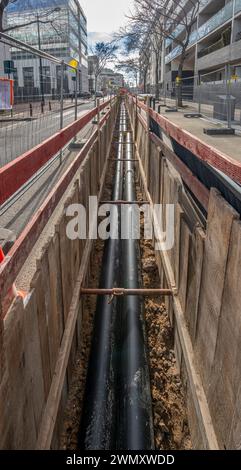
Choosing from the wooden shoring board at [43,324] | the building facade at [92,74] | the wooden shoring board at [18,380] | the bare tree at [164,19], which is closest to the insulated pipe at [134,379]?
the wooden shoring board at [43,324]

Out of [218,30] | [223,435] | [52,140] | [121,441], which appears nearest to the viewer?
[223,435]

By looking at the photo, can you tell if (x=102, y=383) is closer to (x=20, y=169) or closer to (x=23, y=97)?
(x=20, y=169)

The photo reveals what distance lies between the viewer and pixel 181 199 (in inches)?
176

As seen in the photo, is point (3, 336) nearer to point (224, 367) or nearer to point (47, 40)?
point (224, 367)

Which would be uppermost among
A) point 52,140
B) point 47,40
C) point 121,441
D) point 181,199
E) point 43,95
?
point 47,40

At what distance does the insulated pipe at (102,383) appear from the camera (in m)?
3.14

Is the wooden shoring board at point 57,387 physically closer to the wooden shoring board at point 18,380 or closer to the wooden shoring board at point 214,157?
the wooden shoring board at point 18,380

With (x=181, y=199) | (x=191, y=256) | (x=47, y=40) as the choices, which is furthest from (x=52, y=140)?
(x=47, y=40)

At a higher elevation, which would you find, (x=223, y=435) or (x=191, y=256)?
(x=191, y=256)

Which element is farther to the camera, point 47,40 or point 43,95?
point 47,40

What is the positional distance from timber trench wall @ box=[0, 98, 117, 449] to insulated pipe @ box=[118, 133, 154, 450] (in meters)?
0.52

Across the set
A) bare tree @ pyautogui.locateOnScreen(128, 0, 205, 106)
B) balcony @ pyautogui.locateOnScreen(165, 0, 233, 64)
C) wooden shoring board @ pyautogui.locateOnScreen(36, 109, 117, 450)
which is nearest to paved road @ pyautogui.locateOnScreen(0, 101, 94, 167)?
wooden shoring board @ pyautogui.locateOnScreen(36, 109, 117, 450)

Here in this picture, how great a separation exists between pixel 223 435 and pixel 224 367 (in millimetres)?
404
